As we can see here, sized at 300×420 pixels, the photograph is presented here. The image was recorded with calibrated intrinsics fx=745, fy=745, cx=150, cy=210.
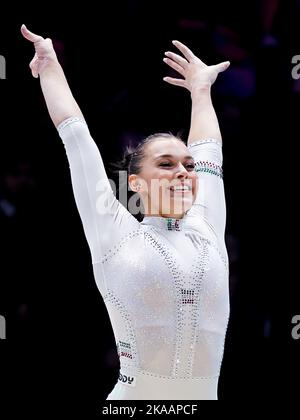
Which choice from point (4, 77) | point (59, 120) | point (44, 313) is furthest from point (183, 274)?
point (4, 77)

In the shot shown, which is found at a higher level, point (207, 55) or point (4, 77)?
point (207, 55)

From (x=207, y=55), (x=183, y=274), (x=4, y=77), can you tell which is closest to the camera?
(x=183, y=274)

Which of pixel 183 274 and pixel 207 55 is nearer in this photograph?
pixel 183 274

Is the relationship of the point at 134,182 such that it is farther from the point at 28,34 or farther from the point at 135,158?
the point at 28,34

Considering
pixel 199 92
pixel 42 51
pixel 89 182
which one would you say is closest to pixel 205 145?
pixel 199 92

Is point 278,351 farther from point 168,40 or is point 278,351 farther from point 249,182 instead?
point 168,40

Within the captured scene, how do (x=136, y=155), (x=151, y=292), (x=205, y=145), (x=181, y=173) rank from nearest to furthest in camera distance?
(x=151, y=292) → (x=181, y=173) → (x=136, y=155) → (x=205, y=145)

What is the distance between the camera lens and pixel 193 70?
239cm

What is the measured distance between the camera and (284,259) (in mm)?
2832

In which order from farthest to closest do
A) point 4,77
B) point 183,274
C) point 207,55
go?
point 207,55 < point 4,77 < point 183,274

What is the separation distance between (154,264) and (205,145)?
486mm

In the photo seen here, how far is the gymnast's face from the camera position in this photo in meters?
2.05

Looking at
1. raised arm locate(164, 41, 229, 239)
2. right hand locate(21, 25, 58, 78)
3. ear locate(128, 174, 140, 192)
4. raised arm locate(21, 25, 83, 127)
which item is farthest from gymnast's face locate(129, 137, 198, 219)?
right hand locate(21, 25, 58, 78)

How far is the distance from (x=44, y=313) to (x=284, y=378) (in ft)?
2.97
